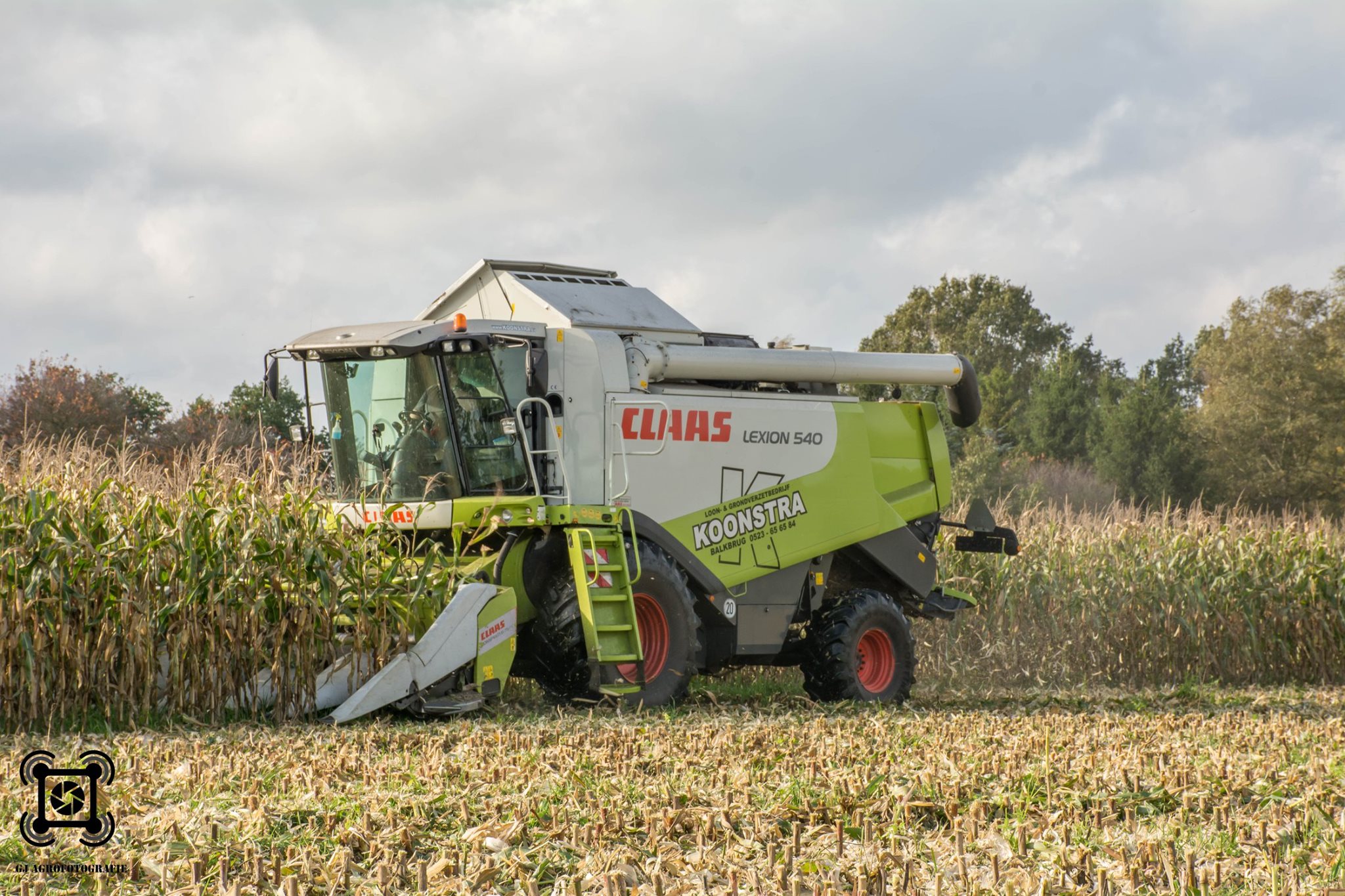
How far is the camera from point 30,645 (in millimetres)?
7055

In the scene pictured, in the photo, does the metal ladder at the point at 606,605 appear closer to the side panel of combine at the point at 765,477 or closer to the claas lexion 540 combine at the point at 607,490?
the claas lexion 540 combine at the point at 607,490

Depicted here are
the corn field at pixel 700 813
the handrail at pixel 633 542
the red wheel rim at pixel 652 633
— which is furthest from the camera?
the red wheel rim at pixel 652 633

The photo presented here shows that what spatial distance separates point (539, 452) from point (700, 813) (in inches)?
169

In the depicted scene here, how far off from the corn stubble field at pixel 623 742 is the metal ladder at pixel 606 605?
0.44 meters

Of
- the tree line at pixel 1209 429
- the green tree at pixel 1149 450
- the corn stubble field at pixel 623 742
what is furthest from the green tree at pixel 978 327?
the corn stubble field at pixel 623 742

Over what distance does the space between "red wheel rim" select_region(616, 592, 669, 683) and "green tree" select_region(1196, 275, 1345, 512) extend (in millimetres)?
29188

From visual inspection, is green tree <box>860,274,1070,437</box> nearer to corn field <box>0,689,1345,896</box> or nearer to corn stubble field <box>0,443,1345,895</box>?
corn stubble field <box>0,443,1345,895</box>

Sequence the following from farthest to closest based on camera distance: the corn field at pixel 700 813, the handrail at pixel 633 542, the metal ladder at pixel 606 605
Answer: the handrail at pixel 633 542 → the metal ladder at pixel 606 605 → the corn field at pixel 700 813

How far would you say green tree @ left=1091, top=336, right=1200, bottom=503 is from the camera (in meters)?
36.0

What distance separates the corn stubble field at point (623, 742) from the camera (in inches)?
154

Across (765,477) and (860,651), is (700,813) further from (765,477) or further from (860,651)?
(860,651)

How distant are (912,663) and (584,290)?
3.72 metres

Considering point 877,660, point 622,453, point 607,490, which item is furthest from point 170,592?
point 877,660

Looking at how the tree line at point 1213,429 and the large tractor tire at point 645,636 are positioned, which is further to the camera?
the tree line at point 1213,429
